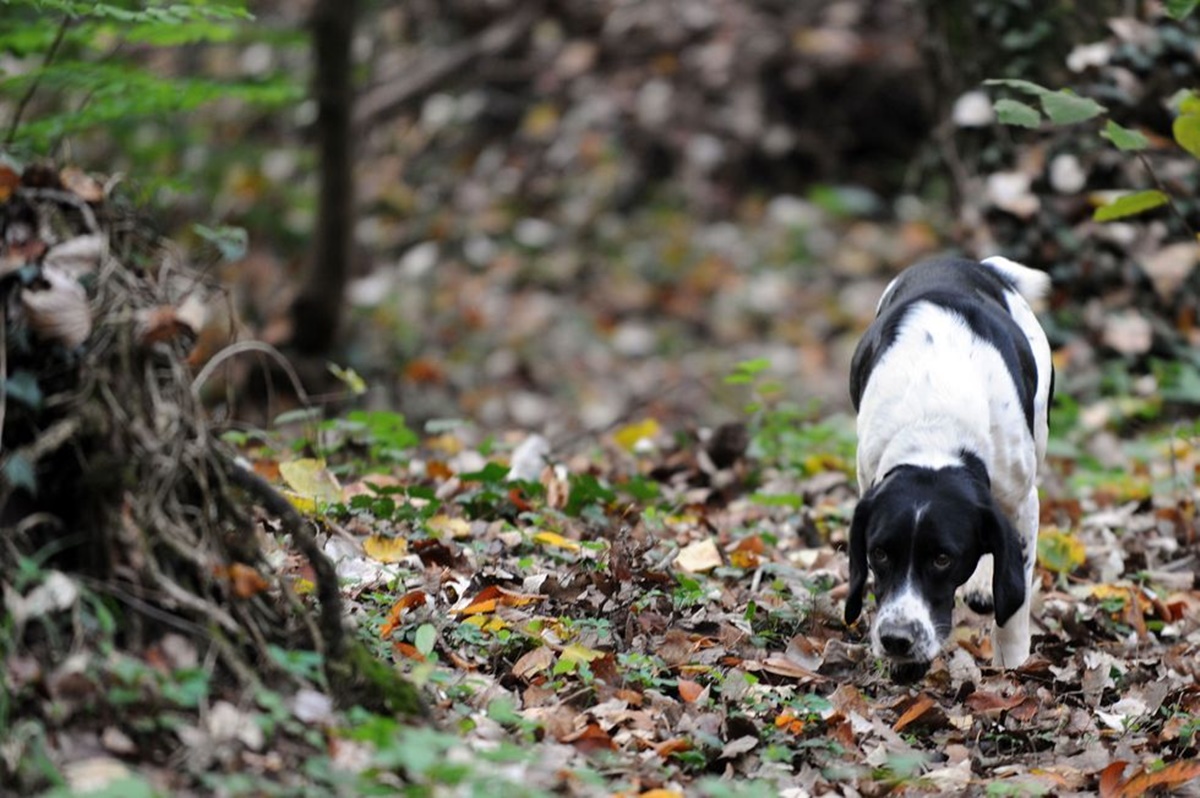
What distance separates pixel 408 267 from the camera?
13805 millimetres

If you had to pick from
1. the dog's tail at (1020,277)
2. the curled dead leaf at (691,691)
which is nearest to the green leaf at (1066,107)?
the dog's tail at (1020,277)

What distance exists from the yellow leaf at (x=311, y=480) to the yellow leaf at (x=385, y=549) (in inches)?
11.9

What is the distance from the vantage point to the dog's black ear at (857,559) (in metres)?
4.80

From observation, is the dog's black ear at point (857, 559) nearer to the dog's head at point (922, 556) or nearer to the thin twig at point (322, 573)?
the dog's head at point (922, 556)

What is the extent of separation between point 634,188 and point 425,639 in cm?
1075

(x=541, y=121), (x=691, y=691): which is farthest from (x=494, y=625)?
(x=541, y=121)

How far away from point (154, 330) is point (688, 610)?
2.13 m

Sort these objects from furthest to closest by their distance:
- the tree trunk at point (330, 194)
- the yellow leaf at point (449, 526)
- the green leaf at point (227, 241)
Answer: the tree trunk at point (330, 194) → the yellow leaf at point (449, 526) → the green leaf at point (227, 241)

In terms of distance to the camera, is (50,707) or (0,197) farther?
(0,197)

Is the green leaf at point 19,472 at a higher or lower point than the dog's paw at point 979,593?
higher

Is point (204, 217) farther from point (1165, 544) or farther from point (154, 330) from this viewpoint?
point (154, 330)

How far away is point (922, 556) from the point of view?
4660 mm

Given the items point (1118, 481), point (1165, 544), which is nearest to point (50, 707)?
point (1165, 544)

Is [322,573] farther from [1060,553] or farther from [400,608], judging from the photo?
[1060,553]
